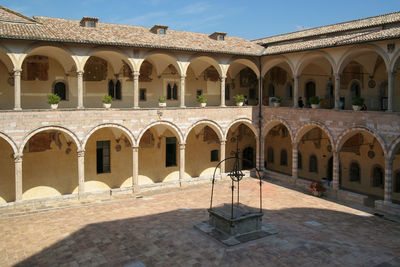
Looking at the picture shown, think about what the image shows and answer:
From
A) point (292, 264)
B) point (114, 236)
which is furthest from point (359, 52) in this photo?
point (114, 236)

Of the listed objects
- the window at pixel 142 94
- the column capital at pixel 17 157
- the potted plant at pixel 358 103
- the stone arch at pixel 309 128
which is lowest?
the column capital at pixel 17 157

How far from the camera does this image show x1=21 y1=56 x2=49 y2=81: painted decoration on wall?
19.4 m

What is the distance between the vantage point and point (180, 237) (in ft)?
44.7

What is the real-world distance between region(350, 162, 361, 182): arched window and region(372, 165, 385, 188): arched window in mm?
962

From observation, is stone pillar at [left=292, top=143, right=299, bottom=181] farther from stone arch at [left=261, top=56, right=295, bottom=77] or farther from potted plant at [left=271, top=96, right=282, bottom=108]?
stone arch at [left=261, top=56, right=295, bottom=77]

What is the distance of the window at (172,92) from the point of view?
78.6 ft

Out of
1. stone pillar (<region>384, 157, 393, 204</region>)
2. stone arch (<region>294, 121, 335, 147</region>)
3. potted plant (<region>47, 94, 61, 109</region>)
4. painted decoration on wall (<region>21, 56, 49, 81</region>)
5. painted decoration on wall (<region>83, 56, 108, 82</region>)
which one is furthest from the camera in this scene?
painted decoration on wall (<region>83, 56, 108, 82</region>)

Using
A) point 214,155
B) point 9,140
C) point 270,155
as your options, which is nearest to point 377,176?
point 270,155

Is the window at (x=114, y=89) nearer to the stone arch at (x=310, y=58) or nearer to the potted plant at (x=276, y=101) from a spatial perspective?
the potted plant at (x=276, y=101)

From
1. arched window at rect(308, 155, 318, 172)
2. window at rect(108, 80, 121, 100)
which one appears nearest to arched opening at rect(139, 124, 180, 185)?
window at rect(108, 80, 121, 100)

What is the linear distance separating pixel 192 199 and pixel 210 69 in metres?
9.72

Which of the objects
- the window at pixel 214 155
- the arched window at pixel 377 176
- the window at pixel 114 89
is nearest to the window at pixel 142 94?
the window at pixel 114 89

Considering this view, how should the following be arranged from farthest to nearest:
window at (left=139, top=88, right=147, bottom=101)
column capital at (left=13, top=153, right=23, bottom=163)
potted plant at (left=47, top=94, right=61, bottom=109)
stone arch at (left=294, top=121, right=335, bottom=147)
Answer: window at (left=139, top=88, right=147, bottom=101), stone arch at (left=294, top=121, right=335, bottom=147), potted plant at (left=47, top=94, right=61, bottom=109), column capital at (left=13, top=153, right=23, bottom=163)

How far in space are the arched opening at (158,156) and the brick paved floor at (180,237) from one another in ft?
15.2
